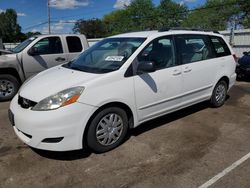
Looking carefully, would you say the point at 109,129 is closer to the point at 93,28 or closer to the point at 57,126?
the point at 57,126

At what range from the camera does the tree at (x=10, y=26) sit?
7438 centimetres

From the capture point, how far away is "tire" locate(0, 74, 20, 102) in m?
6.81

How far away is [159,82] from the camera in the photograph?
426 centimetres

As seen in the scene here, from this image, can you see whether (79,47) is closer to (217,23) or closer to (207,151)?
(207,151)

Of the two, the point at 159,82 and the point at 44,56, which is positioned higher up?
the point at 44,56

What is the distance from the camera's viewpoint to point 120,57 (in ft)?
13.5

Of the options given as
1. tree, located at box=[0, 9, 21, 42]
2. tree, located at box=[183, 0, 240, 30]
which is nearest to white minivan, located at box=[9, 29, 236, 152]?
tree, located at box=[183, 0, 240, 30]

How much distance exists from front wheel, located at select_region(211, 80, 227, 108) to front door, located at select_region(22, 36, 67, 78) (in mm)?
4301

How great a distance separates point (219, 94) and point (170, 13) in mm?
55949

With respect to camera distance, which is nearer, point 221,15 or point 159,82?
point 159,82

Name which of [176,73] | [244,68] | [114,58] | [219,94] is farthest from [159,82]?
[244,68]

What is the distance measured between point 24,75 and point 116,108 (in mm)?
4301

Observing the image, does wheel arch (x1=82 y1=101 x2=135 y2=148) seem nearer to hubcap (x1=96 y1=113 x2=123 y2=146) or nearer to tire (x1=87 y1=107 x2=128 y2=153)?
tire (x1=87 y1=107 x2=128 y2=153)

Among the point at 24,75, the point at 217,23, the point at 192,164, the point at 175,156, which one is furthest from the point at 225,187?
the point at 217,23
